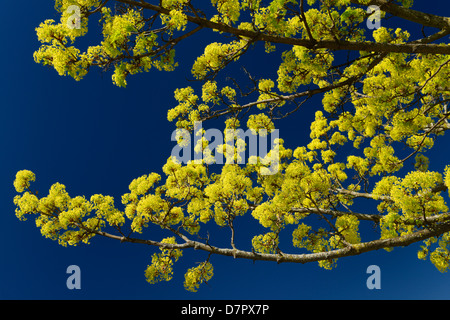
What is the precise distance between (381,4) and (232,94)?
3.13 m

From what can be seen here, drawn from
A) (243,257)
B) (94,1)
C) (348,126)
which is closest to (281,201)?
(243,257)

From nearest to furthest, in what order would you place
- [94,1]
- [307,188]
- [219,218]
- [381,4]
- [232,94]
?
[94,1] → [381,4] → [307,188] → [219,218] → [232,94]

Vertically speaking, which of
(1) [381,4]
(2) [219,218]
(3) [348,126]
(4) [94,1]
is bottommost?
(2) [219,218]

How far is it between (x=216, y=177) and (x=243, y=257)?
2345 mm

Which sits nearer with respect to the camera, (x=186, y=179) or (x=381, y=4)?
(x=381, y=4)

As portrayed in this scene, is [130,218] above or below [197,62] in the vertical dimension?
below

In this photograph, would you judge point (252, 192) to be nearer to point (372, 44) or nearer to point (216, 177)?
point (216, 177)

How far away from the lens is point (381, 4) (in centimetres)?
469

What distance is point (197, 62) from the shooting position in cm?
491

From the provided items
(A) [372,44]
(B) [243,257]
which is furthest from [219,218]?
(A) [372,44]

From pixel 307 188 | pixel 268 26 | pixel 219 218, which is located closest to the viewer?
pixel 268 26

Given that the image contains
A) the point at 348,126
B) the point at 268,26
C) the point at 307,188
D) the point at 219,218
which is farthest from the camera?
the point at 348,126

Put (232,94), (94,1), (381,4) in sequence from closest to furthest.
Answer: (94,1) < (381,4) < (232,94)

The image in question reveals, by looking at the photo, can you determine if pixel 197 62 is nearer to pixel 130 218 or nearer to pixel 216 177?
pixel 216 177
